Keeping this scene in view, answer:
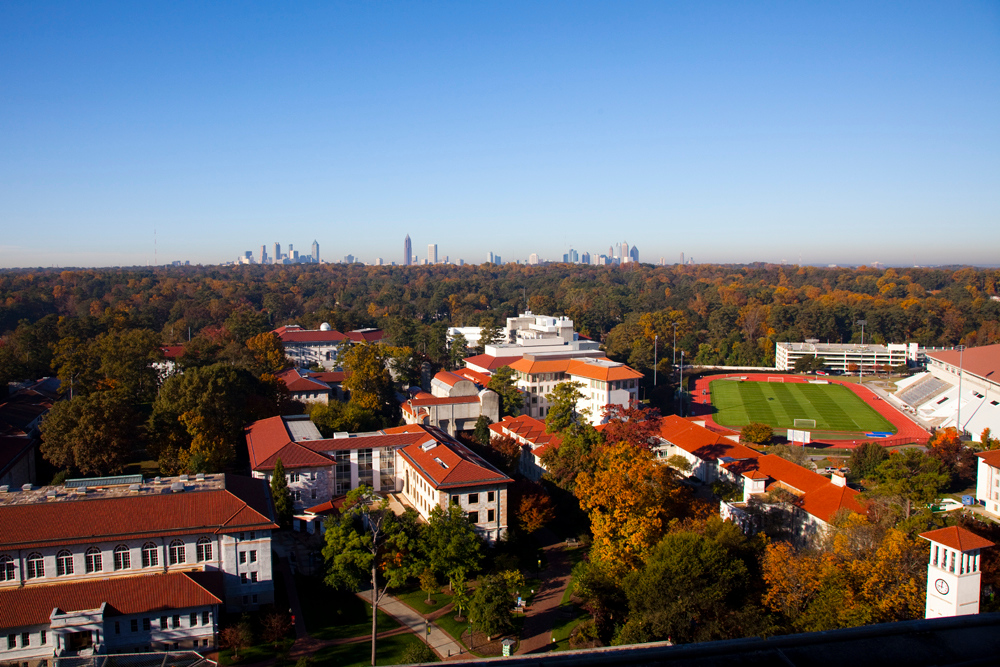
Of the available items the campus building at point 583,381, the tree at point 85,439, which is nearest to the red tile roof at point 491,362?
the campus building at point 583,381

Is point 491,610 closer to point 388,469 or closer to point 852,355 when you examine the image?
point 388,469

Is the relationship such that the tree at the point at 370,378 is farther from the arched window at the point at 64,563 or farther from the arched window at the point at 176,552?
the arched window at the point at 64,563

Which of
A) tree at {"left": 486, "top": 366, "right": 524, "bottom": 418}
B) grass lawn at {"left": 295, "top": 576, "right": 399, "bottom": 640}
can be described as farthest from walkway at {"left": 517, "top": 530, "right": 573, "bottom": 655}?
tree at {"left": 486, "top": 366, "right": 524, "bottom": 418}

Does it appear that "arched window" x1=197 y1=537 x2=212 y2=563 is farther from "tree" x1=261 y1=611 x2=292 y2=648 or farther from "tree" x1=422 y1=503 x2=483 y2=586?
"tree" x1=422 y1=503 x2=483 y2=586

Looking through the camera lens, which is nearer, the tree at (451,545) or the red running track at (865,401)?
the tree at (451,545)

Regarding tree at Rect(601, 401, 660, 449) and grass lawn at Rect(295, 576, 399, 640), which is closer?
grass lawn at Rect(295, 576, 399, 640)
